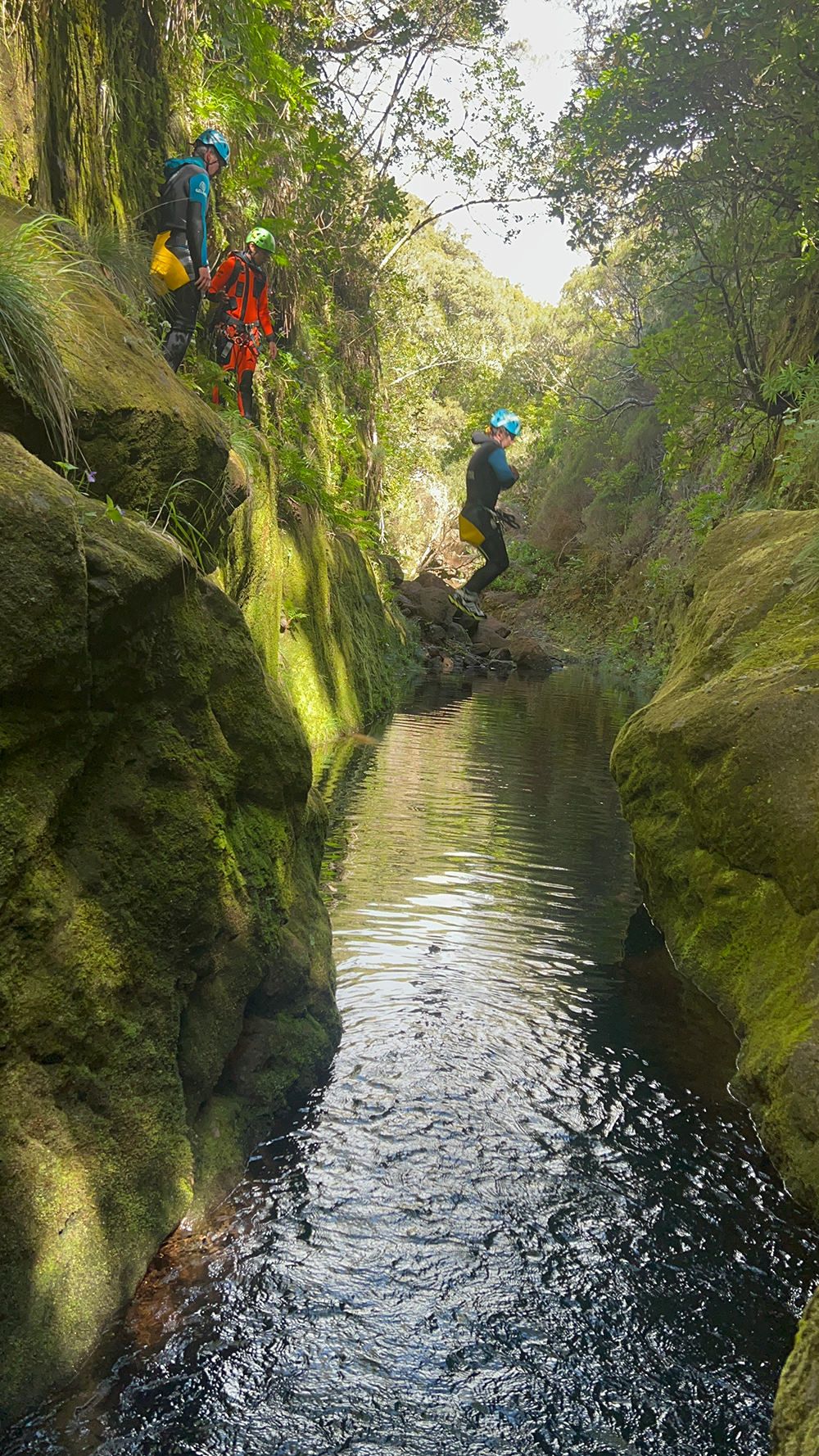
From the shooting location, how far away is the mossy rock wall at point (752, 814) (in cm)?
438

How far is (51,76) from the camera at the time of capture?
23.3 feet

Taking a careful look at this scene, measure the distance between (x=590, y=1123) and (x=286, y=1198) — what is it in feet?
4.72

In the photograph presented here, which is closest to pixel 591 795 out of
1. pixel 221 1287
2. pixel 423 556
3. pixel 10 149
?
pixel 10 149

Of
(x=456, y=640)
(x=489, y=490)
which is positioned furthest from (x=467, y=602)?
(x=456, y=640)

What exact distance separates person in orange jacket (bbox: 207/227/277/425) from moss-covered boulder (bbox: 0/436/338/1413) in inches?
240

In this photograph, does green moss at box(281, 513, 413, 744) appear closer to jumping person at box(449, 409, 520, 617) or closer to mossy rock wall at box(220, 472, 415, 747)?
mossy rock wall at box(220, 472, 415, 747)

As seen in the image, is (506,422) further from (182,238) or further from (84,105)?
(84,105)

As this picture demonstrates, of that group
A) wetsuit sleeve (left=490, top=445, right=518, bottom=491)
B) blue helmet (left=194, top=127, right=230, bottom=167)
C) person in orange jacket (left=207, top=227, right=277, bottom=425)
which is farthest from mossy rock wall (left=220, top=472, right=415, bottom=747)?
blue helmet (left=194, top=127, right=230, bottom=167)

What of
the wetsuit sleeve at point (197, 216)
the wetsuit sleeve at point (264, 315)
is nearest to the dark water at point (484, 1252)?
the wetsuit sleeve at point (197, 216)

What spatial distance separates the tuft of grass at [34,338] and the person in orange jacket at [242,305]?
5480 mm

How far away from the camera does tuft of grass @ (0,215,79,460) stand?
3736 millimetres

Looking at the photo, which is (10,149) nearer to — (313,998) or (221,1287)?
(313,998)

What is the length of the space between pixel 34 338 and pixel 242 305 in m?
6.59

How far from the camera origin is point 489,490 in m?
13.4
